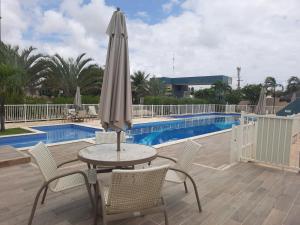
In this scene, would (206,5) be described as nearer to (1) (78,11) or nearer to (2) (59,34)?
(1) (78,11)

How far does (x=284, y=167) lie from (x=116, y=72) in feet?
12.3

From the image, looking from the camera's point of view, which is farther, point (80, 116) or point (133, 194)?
point (80, 116)

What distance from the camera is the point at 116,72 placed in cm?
267

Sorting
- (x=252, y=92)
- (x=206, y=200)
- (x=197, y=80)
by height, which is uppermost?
(x=197, y=80)

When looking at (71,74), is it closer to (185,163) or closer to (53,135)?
(53,135)

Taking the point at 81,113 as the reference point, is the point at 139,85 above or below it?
above

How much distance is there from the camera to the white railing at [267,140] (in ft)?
13.8

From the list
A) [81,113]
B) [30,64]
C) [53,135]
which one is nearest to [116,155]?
[53,135]

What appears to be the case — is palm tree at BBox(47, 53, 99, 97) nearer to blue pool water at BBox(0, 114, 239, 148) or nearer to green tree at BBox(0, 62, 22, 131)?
blue pool water at BBox(0, 114, 239, 148)

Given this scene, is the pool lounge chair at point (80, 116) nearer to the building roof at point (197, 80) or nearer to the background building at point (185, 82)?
the background building at point (185, 82)

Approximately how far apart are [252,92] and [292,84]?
24.5 ft

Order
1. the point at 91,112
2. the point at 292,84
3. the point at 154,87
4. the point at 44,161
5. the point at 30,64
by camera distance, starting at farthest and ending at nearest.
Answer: the point at 292,84 < the point at 154,87 < the point at 30,64 < the point at 91,112 < the point at 44,161

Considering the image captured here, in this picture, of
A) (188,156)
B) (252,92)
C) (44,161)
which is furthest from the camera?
(252,92)

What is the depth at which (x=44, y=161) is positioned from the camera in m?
2.52
